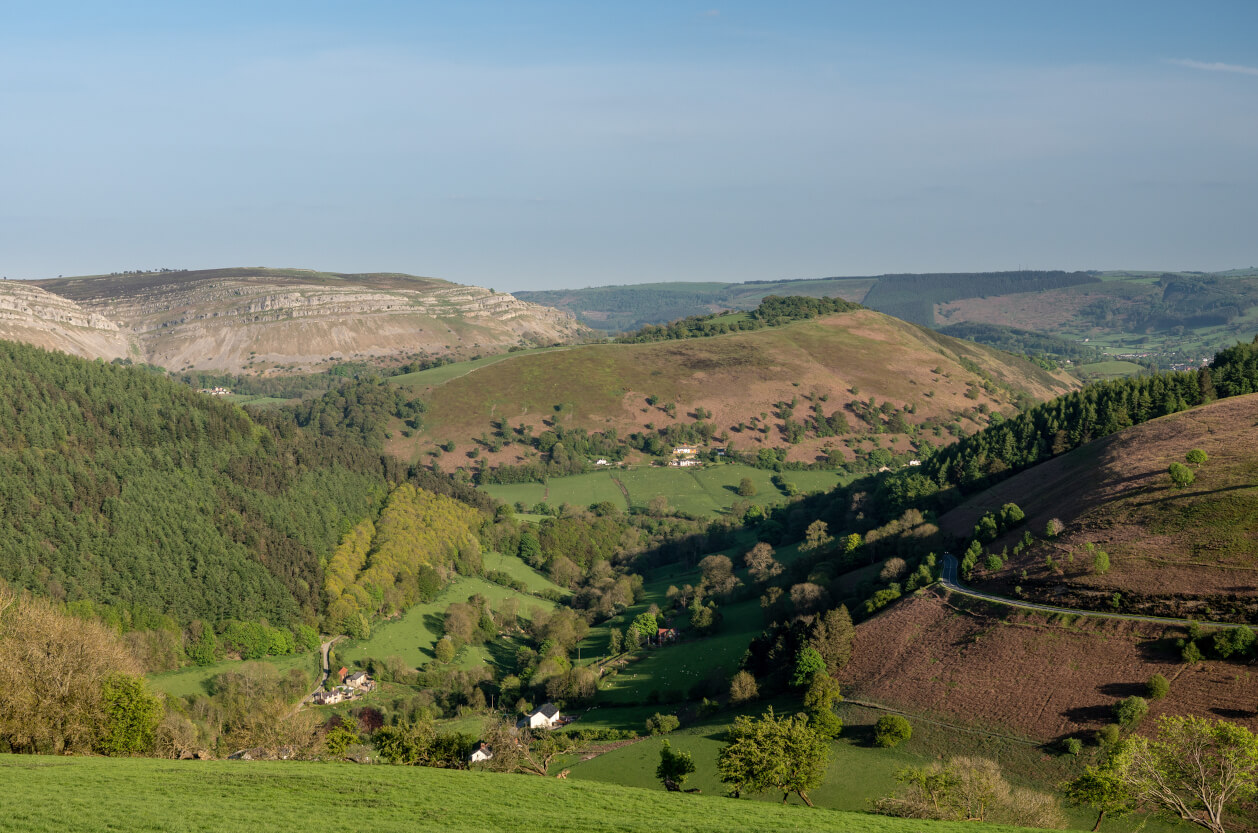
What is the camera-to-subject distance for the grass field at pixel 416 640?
120750 millimetres

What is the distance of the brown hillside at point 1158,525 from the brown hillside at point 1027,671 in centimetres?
407

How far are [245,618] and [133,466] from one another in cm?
3790

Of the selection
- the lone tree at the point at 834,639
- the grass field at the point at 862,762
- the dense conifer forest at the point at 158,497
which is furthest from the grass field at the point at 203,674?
the lone tree at the point at 834,639

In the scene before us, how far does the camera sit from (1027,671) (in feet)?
242

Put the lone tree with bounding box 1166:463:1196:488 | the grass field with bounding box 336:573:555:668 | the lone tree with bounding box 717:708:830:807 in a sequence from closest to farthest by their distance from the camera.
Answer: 1. the lone tree with bounding box 717:708:830:807
2. the lone tree with bounding box 1166:463:1196:488
3. the grass field with bounding box 336:573:555:668

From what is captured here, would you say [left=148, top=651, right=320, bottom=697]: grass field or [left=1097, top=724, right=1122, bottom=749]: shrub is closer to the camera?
[left=1097, top=724, right=1122, bottom=749]: shrub

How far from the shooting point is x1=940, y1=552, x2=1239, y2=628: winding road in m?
71.3

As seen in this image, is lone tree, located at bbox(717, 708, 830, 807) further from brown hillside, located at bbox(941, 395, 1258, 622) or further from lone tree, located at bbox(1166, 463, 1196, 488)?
lone tree, located at bbox(1166, 463, 1196, 488)

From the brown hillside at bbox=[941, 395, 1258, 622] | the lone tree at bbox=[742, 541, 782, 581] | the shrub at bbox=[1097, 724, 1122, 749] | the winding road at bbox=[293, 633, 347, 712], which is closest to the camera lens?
the shrub at bbox=[1097, 724, 1122, 749]

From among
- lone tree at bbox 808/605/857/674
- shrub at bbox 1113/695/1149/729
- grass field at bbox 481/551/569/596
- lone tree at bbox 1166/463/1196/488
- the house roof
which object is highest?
lone tree at bbox 1166/463/1196/488

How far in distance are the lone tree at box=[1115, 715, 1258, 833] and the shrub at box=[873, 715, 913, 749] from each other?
2351 cm

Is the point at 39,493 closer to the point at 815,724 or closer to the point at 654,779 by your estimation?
the point at 654,779

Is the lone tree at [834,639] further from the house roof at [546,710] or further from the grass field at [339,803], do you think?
the grass field at [339,803]

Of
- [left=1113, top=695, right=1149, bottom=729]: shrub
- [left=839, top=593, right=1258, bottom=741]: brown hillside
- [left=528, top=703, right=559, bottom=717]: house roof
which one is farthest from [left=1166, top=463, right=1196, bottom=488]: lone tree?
[left=528, top=703, right=559, bottom=717]: house roof
